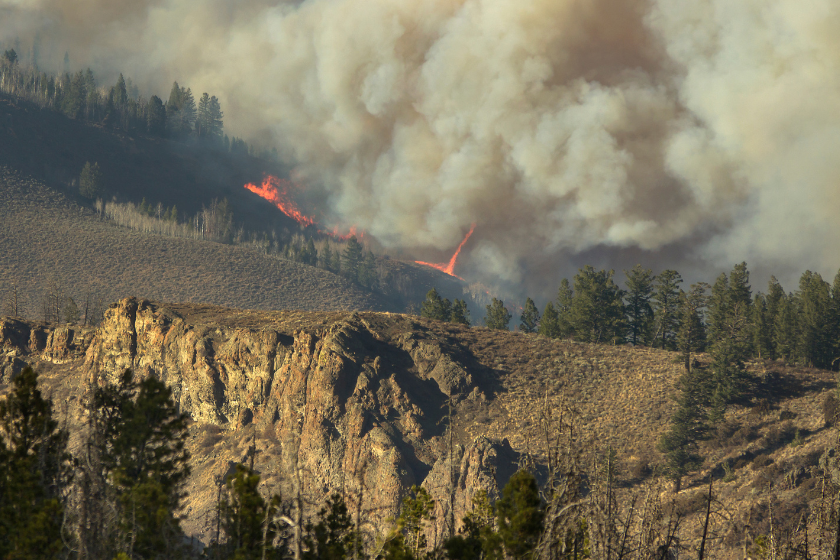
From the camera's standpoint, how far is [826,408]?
57.8m

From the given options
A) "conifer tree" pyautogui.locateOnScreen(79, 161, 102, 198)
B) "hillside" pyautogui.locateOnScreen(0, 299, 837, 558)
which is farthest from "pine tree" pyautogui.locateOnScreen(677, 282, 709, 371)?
"conifer tree" pyautogui.locateOnScreen(79, 161, 102, 198)

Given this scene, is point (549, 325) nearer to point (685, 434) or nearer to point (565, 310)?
point (565, 310)

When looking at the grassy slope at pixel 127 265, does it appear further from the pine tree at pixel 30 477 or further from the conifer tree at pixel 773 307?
the pine tree at pixel 30 477

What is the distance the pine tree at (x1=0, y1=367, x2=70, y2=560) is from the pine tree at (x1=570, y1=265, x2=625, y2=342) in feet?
224

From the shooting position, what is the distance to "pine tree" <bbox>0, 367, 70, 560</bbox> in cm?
1917

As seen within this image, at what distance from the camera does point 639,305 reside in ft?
284

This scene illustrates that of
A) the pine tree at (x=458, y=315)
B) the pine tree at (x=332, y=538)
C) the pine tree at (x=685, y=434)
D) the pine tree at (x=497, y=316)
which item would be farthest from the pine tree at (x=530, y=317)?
the pine tree at (x=332, y=538)

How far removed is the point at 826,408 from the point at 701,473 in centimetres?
1287

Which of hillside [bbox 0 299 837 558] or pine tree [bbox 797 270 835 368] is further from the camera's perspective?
pine tree [bbox 797 270 835 368]

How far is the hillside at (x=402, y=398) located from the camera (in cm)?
5203

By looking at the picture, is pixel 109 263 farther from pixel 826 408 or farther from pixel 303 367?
pixel 826 408

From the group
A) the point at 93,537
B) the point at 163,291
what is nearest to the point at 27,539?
the point at 93,537

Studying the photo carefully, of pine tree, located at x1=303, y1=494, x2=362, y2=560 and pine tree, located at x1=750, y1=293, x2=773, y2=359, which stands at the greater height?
pine tree, located at x1=750, y1=293, x2=773, y2=359

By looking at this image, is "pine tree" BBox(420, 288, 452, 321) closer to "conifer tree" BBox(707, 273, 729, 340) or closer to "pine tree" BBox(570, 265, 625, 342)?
"pine tree" BBox(570, 265, 625, 342)
